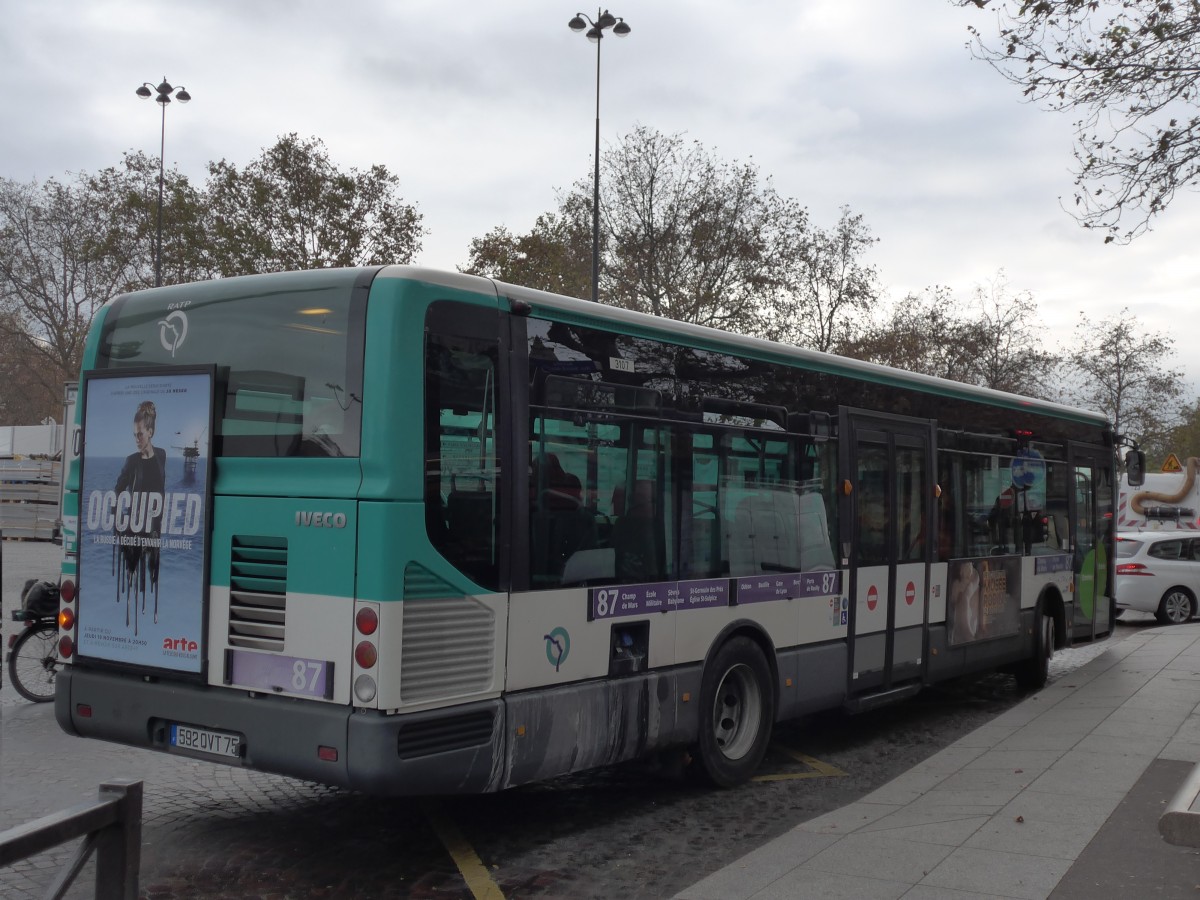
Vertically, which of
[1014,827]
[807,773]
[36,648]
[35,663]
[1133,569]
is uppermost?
[1133,569]

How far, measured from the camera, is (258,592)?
5922mm

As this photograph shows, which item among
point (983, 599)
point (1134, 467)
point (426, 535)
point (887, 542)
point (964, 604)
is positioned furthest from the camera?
point (1134, 467)

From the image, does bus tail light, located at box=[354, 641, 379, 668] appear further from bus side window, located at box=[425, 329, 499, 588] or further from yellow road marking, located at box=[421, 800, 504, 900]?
yellow road marking, located at box=[421, 800, 504, 900]

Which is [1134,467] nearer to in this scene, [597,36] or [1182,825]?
[1182,825]

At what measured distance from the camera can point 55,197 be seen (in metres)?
46.7

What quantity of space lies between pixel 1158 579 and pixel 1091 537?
746cm

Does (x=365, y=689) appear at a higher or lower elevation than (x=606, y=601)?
lower

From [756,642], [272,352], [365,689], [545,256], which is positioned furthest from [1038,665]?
[545,256]

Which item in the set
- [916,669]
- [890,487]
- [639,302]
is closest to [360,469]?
[890,487]

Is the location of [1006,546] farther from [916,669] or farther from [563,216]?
[563,216]

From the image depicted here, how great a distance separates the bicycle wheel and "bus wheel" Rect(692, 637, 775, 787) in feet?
19.1

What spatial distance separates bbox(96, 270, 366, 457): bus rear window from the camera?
5762mm

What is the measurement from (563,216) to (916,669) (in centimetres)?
2520

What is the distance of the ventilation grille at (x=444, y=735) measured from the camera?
215 inches
